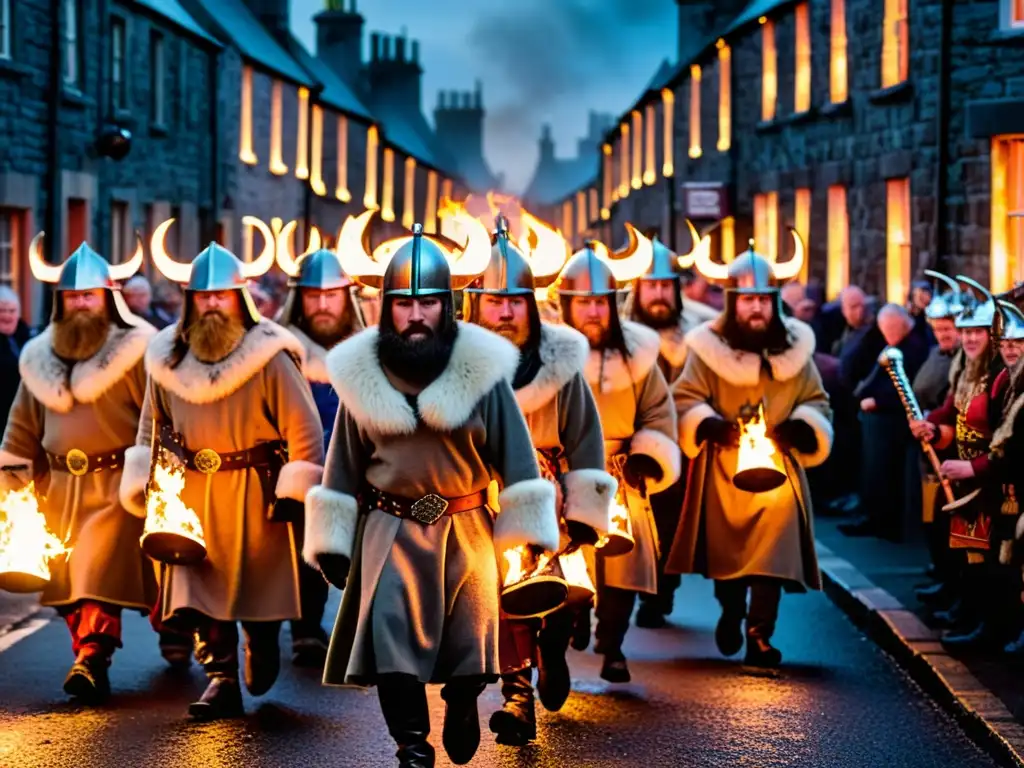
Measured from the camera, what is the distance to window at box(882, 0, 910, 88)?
2258 centimetres

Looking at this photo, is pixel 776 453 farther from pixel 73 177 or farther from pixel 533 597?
pixel 73 177

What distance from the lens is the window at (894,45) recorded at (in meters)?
22.6

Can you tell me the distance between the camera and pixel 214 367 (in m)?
9.35

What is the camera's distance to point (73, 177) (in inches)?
917

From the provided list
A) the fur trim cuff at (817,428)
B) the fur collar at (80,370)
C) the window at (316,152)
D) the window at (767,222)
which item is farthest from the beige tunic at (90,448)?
the window at (316,152)

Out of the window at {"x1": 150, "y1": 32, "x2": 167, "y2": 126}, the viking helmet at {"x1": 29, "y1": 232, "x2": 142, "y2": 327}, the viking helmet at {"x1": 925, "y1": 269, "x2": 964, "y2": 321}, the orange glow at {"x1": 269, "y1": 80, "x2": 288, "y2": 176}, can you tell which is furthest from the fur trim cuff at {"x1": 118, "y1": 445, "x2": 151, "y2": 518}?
the orange glow at {"x1": 269, "y1": 80, "x2": 288, "y2": 176}

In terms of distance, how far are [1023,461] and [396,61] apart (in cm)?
6960

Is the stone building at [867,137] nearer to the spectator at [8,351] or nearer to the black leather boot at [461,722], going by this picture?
the spectator at [8,351]

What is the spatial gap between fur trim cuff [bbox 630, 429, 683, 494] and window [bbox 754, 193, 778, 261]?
19676mm

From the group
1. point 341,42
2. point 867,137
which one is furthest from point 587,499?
point 341,42

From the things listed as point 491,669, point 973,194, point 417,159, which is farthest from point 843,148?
point 417,159

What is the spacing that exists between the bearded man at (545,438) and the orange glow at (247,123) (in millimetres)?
27927

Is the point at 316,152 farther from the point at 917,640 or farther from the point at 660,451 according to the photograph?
the point at 660,451

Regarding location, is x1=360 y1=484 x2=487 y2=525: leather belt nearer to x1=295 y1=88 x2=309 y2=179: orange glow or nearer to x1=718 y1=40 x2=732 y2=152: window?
x1=718 y1=40 x2=732 y2=152: window
